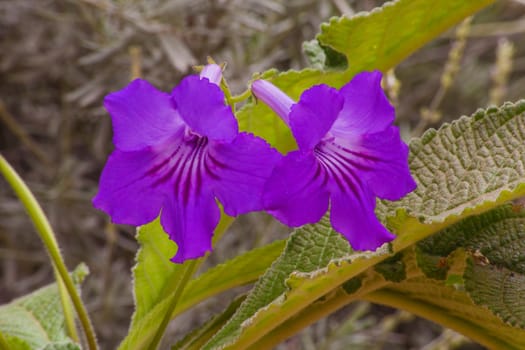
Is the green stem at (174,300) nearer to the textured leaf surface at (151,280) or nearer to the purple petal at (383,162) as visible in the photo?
the textured leaf surface at (151,280)

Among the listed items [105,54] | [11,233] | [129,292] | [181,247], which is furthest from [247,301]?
[11,233]

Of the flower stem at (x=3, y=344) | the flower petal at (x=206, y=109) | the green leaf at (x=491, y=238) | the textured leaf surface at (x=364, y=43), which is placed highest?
the textured leaf surface at (x=364, y=43)

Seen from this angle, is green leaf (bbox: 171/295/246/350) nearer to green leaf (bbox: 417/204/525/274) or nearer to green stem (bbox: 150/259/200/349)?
green stem (bbox: 150/259/200/349)

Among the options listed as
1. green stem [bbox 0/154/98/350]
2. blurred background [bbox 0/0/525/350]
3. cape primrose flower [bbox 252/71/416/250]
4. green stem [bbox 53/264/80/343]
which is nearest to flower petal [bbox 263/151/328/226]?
cape primrose flower [bbox 252/71/416/250]

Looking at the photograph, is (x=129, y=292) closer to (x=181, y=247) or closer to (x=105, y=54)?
(x=105, y=54)

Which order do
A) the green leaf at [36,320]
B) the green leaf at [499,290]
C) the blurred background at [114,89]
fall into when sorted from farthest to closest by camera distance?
the blurred background at [114,89]
the green leaf at [36,320]
the green leaf at [499,290]

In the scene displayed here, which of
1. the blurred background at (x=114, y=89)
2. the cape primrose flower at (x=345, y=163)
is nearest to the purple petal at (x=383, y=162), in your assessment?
the cape primrose flower at (x=345, y=163)

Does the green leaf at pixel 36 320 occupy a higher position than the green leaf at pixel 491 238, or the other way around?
the green leaf at pixel 36 320
